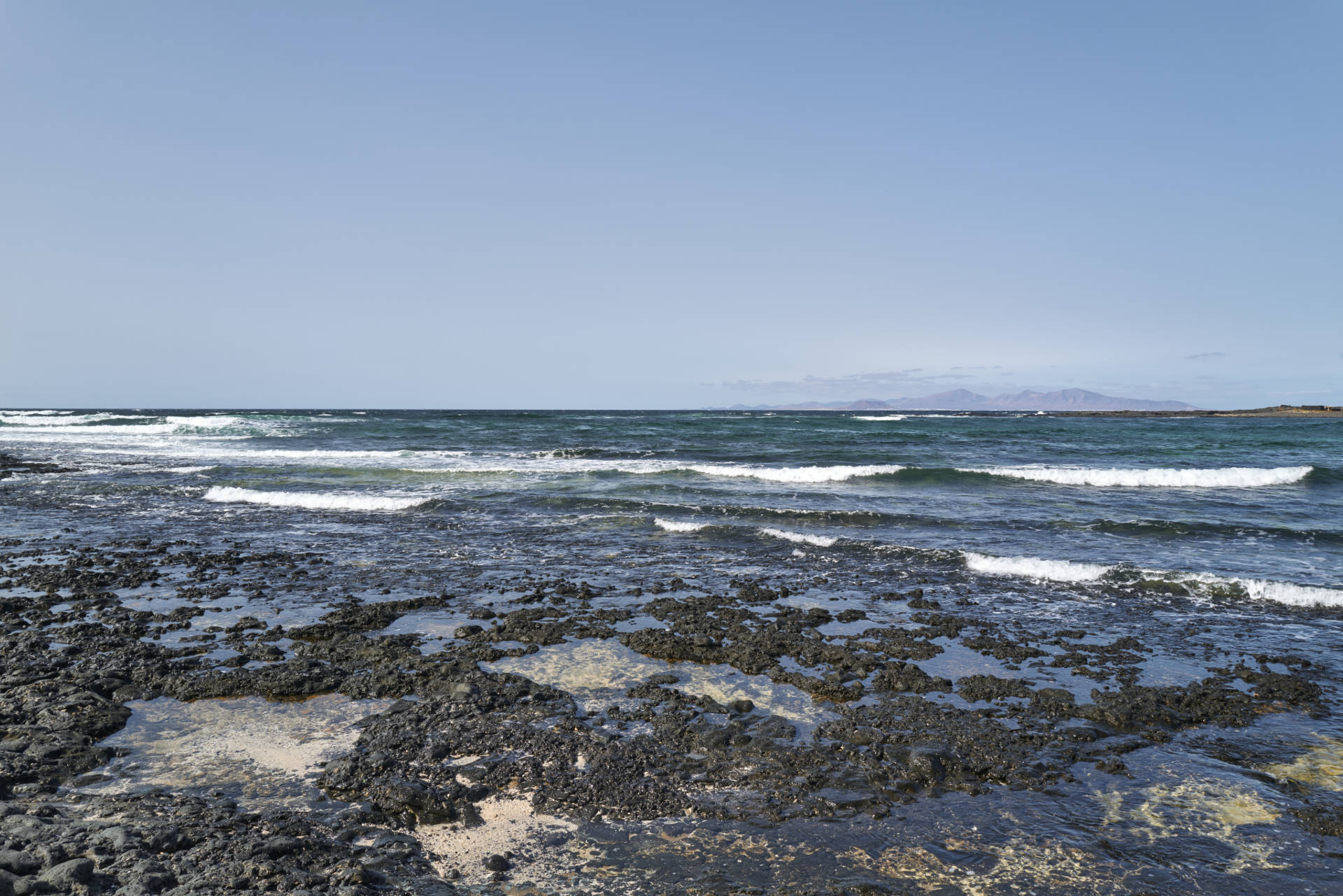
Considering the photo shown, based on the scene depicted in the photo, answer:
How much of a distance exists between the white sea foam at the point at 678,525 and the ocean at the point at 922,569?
0.15m

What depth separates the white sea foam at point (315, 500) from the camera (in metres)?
17.0

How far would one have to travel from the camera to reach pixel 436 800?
4.32 m

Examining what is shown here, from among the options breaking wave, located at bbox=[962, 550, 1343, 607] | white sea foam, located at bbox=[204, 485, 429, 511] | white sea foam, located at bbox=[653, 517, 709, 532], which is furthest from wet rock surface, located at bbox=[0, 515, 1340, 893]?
white sea foam, located at bbox=[204, 485, 429, 511]

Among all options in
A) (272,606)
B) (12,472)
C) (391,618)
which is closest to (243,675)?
(391,618)

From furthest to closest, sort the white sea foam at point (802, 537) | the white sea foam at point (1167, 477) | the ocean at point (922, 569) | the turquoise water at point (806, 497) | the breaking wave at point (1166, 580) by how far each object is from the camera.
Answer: the white sea foam at point (1167, 477) < the white sea foam at point (802, 537) < the turquoise water at point (806, 497) < the breaking wave at point (1166, 580) < the ocean at point (922, 569)

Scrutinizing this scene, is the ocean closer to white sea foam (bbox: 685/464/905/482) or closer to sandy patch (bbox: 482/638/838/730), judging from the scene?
sandy patch (bbox: 482/638/838/730)

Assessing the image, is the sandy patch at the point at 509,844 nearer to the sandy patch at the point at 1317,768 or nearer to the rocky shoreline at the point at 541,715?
the rocky shoreline at the point at 541,715

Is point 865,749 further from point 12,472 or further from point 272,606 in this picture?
point 12,472

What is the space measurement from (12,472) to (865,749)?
94.8ft

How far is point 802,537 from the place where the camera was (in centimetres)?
1328

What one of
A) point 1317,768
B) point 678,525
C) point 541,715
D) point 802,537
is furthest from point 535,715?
point 678,525

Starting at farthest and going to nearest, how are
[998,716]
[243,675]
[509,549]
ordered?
[509,549] → [243,675] → [998,716]

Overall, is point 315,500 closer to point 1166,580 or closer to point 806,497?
point 806,497

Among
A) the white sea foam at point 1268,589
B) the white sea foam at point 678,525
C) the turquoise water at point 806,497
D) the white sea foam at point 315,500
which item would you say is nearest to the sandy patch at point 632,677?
the turquoise water at point 806,497
